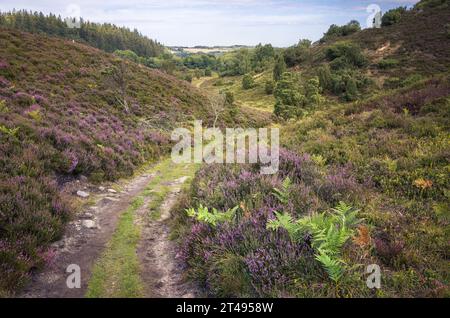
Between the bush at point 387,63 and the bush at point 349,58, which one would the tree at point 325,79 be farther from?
the bush at point 387,63

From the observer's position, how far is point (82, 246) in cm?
680

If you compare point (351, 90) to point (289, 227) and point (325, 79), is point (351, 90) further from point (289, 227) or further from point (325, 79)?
point (289, 227)

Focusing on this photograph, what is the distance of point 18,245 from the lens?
5.63m

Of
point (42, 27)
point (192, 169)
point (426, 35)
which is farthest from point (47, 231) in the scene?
point (42, 27)

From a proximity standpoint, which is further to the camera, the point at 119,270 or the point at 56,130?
the point at 56,130

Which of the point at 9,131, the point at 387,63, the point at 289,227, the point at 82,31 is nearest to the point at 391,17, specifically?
the point at 387,63

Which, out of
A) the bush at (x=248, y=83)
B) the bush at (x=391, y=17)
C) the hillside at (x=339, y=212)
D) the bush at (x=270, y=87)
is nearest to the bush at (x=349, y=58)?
the bush at (x=270, y=87)

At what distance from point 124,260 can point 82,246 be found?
1.30m

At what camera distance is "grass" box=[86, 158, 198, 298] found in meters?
5.19

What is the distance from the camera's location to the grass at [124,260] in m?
5.19

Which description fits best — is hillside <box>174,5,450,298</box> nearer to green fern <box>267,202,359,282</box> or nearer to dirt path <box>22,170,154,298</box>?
green fern <box>267,202,359,282</box>

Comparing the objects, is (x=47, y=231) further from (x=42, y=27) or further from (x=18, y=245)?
(x=42, y=27)

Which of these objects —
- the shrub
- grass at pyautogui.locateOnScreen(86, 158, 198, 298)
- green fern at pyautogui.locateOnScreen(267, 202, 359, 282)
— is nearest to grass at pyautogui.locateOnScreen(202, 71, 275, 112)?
the shrub

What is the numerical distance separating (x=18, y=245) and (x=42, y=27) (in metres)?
163
